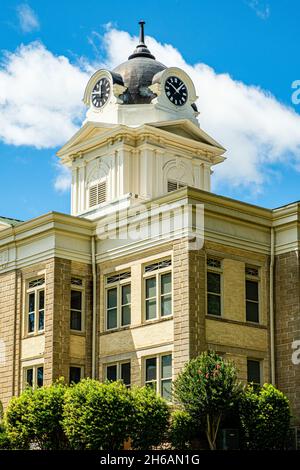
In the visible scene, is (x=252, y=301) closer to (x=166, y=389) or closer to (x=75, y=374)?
(x=166, y=389)

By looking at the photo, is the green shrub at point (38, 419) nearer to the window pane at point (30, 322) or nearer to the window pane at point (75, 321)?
the window pane at point (75, 321)

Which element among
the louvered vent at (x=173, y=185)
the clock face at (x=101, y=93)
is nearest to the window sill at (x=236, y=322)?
the louvered vent at (x=173, y=185)

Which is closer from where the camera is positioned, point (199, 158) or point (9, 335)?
point (9, 335)

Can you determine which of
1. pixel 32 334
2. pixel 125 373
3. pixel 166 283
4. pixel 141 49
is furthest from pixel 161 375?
pixel 141 49

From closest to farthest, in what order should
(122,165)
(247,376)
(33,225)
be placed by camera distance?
(247,376) < (33,225) < (122,165)

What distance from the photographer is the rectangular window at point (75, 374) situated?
3962 cm

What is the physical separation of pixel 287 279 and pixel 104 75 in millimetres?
15143

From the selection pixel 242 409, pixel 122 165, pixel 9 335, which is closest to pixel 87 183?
pixel 122 165

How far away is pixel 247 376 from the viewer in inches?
1487

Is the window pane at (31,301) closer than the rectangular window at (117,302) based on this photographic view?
No

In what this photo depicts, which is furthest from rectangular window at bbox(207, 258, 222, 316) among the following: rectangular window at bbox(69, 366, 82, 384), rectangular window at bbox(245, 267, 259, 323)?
rectangular window at bbox(69, 366, 82, 384)

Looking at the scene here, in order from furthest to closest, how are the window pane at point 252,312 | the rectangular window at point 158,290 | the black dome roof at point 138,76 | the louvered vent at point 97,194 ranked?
the black dome roof at point 138,76, the louvered vent at point 97,194, the window pane at point 252,312, the rectangular window at point 158,290

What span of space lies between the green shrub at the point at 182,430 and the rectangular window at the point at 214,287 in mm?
4391

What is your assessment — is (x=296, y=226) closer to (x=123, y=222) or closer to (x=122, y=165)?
(x=123, y=222)
